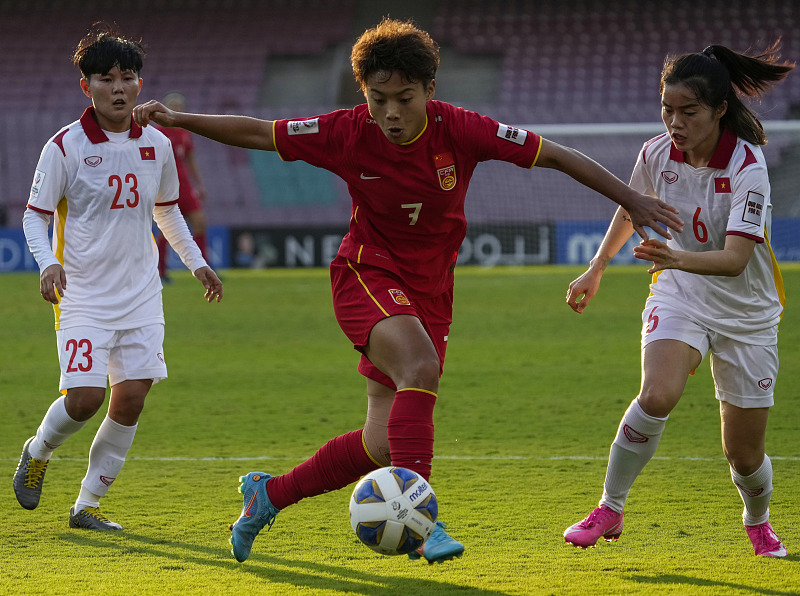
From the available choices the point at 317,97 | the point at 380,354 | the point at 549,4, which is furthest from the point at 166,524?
the point at 549,4

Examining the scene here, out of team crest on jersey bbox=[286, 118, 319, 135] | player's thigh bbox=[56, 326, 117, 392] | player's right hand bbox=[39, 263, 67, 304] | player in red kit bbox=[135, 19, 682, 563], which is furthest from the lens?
player's thigh bbox=[56, 326, 117, 392]

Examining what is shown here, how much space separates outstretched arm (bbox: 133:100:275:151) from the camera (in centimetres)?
352

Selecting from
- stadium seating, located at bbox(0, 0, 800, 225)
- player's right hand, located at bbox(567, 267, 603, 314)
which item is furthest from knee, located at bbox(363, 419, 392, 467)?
stadium seating, located at bbox(0, 0, 800, 225)

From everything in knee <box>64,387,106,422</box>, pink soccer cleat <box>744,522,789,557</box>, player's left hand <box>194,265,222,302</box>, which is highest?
player's left hand <box>194,265,222,302</box>

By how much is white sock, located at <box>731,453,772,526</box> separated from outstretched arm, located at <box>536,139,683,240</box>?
1.00m

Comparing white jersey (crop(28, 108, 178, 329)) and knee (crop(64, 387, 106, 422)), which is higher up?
white jersey (crop(28, 108, 178, 329))

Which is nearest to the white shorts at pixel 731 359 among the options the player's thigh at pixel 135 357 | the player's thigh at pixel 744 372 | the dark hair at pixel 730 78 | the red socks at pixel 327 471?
the player's thigh at pixel 744 372

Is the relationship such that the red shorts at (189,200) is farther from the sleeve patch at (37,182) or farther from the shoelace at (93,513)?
the shoelace at (93,513)

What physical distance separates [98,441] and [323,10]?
23.2 meters

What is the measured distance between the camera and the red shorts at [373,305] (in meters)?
3.57

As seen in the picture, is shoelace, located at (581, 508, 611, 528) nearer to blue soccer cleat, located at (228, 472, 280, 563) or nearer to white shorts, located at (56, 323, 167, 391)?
blue soccer cleat, located at (228, 472, 280, 563)

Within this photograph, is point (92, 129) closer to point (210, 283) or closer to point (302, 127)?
point (210, 283)

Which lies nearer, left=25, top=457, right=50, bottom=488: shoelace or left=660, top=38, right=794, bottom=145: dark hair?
left=660, top=38, right=794, bottom=145: dark hair

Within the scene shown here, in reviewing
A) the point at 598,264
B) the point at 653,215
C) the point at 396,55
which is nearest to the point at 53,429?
the point at 396,55
